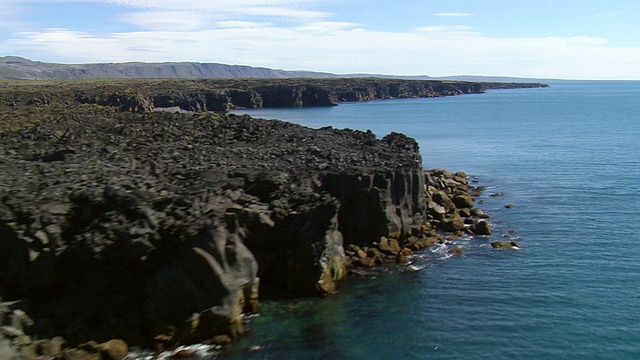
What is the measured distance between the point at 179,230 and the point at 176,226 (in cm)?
35

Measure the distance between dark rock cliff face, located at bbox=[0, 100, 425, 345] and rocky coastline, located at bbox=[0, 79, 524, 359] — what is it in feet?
0.27

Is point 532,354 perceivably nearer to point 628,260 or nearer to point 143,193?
point 628,260

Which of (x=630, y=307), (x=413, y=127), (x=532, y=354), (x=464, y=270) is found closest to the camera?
(x=532, y=354)

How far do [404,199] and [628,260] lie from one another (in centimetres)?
1679

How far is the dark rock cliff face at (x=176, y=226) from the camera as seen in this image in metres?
31.5

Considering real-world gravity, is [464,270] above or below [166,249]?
below

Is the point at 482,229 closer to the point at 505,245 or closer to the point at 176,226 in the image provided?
the point at 505,245

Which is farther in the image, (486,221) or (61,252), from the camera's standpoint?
(486,221)

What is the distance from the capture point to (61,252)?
31.9 metres

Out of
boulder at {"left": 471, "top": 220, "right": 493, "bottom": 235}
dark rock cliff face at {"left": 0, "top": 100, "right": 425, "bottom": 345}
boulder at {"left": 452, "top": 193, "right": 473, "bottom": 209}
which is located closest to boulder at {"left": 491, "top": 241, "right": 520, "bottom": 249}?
boulder at {"left": 471, "top": 220, "right": 493, "bottom": 235}

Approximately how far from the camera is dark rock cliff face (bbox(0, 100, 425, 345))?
31.5m

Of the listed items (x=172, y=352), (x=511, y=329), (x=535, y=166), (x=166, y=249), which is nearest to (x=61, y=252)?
(x=166, y=249)

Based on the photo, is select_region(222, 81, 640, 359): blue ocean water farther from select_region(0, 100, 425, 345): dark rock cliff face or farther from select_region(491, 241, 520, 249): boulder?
select_region(0, 100, 425, 345): dark rock cliff face

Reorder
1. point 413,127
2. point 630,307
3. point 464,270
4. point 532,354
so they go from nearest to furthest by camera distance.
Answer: point 532,354 → point 630,307 → point 464,270 → point 413,127
